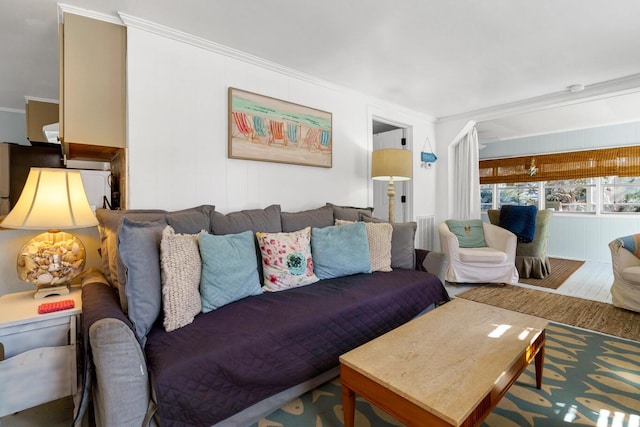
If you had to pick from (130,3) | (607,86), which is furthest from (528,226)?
(130,3)

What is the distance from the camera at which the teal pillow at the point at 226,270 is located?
5.27 ft

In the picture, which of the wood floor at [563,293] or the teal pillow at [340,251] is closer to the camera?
the wood floor at [563,293]

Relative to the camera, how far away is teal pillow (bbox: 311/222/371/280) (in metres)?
2.22

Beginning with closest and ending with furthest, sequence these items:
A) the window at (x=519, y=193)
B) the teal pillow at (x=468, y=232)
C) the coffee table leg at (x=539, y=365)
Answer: the coffee table leg at (x=539, y=365) < the teal pillow at (x=468, y=232) < the window at (x=519, y=193)

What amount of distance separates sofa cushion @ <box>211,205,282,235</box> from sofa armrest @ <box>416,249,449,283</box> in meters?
1.27

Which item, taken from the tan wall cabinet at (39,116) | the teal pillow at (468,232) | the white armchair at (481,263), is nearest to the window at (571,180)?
the teal pillow at (468,232)

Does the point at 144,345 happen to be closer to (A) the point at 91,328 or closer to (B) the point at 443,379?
(A) the point at 91,328

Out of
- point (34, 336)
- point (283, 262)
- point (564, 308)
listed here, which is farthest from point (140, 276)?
point (564, 308)

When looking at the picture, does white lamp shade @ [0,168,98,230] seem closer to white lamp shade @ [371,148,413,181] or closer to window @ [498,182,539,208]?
white lamp shade @ [371,148,413,181]

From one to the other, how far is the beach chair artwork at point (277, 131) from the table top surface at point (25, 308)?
4.63ft

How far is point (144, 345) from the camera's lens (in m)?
1.28

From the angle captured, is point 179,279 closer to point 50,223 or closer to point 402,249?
point 50,223

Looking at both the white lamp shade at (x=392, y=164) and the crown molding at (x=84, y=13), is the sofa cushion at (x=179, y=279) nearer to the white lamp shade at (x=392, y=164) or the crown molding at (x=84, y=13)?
the crown molding at (x=84, y=13)

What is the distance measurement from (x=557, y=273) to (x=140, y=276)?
5.28 meters
